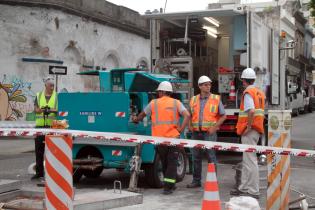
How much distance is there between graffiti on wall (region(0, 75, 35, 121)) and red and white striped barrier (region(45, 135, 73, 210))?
51.5ft

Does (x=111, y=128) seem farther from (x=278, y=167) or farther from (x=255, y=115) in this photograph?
(x=278, y=167)

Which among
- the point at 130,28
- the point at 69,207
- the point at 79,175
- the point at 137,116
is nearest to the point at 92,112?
the point at 137,116

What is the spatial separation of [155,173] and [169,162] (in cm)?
52

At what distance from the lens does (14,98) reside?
21281 mm

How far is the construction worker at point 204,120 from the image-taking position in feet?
29.9

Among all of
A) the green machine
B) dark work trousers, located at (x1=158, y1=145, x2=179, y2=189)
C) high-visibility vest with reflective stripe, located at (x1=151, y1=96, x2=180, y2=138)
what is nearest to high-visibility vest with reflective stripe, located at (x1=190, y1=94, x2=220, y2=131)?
high-visibility vest with reflective stripe, located at (x1=151, y1=96, x2=180, y2=138)

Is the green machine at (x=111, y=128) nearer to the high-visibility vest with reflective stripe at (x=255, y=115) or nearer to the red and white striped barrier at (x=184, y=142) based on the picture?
the red and white striped barrier at (x=184, y=142)

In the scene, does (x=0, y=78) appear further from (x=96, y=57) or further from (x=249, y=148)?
(x=249, y=148)

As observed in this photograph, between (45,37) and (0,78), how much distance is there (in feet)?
8.06

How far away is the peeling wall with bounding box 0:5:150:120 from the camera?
20.8 metres

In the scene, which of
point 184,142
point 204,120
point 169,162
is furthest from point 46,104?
point 184,142

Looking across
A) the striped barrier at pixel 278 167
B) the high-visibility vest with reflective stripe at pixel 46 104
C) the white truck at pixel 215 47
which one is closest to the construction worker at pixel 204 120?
the striped barrier at pixel 278 167

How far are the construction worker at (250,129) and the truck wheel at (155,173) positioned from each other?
133 centimetres

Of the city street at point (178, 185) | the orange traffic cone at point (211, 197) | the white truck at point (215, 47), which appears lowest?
the city street at point (178, 185)
